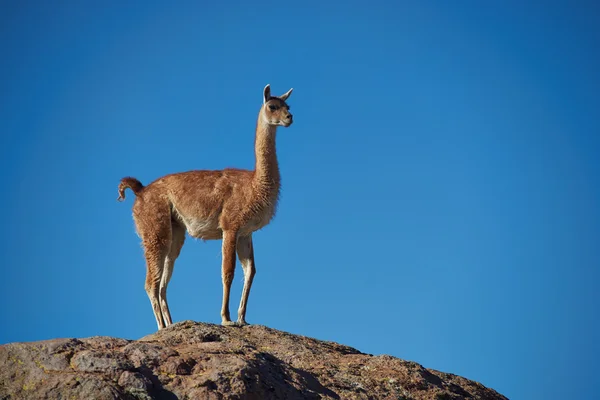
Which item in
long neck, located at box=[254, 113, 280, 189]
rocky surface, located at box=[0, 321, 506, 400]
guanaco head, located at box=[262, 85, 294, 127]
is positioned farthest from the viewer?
guanaco head, located at box=[262, 85, 294, 127]

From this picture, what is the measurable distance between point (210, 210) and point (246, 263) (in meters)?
1.27

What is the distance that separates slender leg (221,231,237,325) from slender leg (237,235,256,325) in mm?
281

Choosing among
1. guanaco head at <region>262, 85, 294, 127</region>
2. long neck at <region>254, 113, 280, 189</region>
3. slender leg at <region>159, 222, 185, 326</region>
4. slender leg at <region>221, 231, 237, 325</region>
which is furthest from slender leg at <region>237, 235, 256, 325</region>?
guanaco head at <region>262, 85, 294, 127</region>

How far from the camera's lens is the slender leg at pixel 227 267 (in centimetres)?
1274

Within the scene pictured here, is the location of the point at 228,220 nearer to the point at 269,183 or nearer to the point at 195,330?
the point at 269,183

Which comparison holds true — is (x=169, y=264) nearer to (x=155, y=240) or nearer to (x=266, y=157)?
(x=155, y=240)

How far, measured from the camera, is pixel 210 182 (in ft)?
46.6

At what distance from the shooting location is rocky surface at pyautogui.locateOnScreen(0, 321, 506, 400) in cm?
695

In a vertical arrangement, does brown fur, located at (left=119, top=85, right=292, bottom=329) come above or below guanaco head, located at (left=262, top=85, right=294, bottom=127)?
below

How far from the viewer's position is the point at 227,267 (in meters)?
13.0

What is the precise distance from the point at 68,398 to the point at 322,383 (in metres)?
3.05

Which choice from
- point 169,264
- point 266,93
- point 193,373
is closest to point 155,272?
point 169,264

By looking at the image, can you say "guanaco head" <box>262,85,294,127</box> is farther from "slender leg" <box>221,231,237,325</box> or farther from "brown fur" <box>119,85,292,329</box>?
"slender leg" <box>221,231,237,325</box>

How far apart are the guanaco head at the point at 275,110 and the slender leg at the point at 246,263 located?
8.07ft
